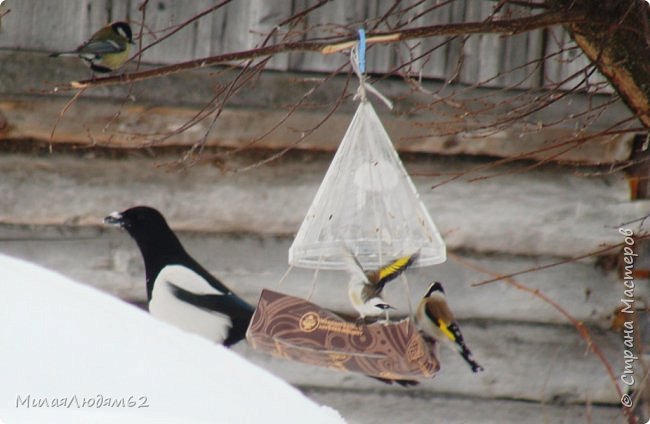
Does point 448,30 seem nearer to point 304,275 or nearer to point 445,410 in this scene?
point 304,275

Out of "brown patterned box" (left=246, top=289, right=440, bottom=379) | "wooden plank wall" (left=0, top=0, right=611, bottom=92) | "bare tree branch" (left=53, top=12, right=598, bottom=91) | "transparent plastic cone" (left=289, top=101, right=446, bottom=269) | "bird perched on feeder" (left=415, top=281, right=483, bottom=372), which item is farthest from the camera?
"wooden plank wall" (left=0, top=0, right=611, bottom=92)

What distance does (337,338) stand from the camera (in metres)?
1.60

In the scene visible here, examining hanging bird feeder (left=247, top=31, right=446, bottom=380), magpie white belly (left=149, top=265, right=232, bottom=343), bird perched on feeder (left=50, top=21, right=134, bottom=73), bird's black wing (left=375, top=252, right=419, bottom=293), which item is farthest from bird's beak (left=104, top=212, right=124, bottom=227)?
bird's black wing (left=375, top=252, right=419, bottom=293)

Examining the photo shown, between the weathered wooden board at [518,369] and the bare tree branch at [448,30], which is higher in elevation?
the bare tree branch at [448,30]

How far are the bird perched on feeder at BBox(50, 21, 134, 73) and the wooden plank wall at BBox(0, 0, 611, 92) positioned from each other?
5 cm

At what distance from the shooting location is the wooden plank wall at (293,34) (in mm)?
2008

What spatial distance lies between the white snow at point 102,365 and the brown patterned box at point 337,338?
0.46 meters

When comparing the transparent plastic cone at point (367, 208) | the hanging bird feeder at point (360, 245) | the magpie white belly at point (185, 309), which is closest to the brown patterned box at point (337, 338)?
the hanging bird feeder at point (360, 245)

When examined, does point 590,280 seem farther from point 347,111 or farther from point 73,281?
point 73,281

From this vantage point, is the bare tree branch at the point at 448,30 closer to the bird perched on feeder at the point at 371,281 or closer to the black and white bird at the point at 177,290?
the bird perched on feeder at the point at 371,281

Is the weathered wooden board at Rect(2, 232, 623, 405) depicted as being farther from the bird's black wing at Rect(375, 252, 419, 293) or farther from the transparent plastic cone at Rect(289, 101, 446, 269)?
the bird's black wing at Rect(375, 252, 419, 293)

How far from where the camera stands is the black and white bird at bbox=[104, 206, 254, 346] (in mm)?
2025

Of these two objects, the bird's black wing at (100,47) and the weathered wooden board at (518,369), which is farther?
the weathered wooden board at (518,369)

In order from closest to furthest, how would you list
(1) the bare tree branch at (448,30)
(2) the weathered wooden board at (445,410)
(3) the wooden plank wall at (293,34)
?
(1) the bare tree branch at (448,30)
(3) the wooden plank wall at (293,34)
(2) the weathered wooden board at (445,410)
